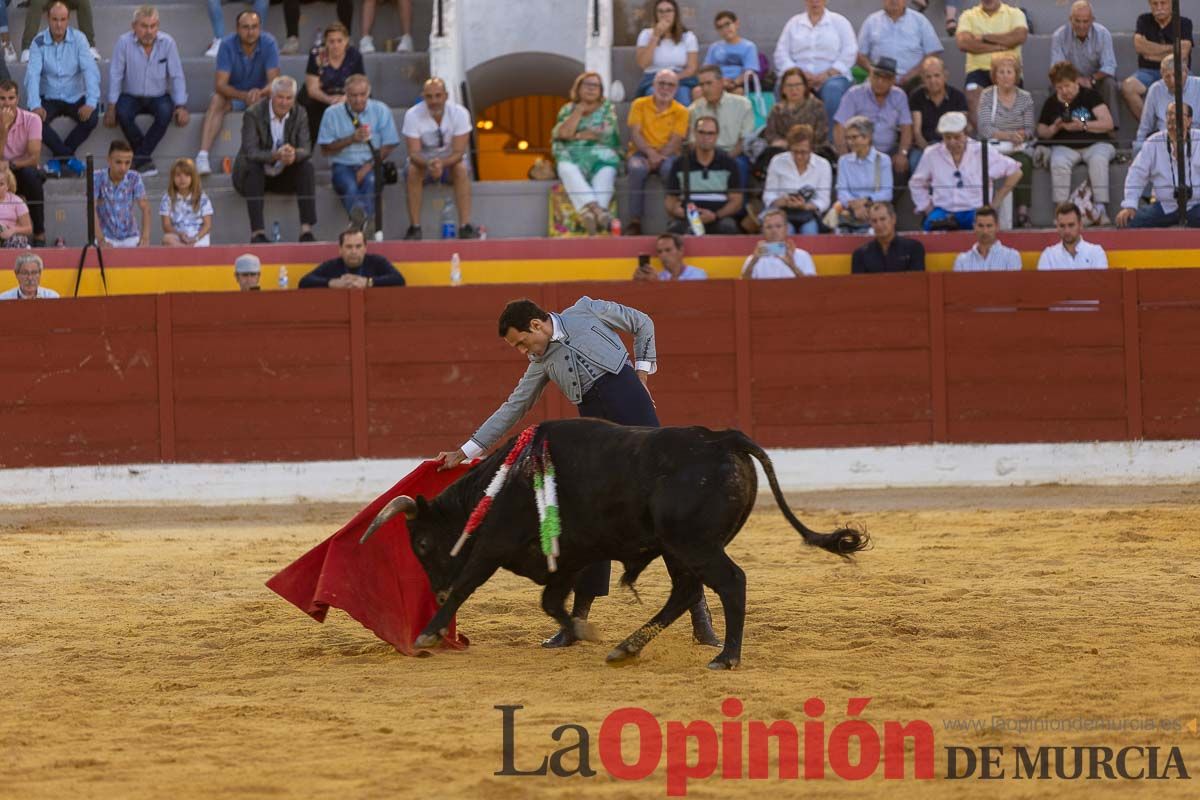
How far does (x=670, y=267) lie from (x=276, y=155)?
2754 mm

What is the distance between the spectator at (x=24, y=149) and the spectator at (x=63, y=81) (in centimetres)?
54

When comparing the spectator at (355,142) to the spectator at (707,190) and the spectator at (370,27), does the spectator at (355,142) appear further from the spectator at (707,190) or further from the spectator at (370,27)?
the spectator at (707,190)

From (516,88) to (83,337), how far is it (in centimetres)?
536

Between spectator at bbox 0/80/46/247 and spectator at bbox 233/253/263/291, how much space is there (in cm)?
163

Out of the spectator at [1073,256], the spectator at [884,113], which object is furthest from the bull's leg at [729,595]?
the spectator at [884,113]

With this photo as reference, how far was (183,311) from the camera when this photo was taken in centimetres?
1070

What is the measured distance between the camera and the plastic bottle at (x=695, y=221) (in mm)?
11109

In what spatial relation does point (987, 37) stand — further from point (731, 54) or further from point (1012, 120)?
point (731, 54)

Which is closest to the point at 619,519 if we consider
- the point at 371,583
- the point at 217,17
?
the point at 371,583

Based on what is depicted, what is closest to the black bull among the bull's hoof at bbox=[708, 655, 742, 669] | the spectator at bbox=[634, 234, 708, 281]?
the bull's hoof at bbox=[708, 655, 742, 669]

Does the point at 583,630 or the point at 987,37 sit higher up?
the point at 987,37

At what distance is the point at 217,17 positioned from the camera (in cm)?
1323

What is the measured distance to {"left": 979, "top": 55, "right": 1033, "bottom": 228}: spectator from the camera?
11234 mm

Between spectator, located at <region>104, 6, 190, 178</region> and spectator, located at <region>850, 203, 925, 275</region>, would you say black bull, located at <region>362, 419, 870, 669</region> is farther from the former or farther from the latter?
spectator, located at <region>104, 6, 190, 178</region>
